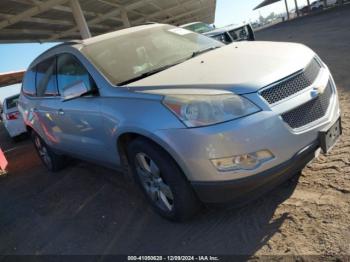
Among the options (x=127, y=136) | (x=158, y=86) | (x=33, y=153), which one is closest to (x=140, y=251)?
(x=127, y=136)

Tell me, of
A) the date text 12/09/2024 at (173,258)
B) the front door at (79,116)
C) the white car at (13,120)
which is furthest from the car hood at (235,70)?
the white car at (13,120)

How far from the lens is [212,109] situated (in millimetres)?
2943

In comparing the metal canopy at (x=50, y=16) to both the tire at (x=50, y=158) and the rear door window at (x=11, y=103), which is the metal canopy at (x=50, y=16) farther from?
the tire at (x=50, y=158)

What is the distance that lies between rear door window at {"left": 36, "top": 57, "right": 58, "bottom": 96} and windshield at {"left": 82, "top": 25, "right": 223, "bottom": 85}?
3.37 ft

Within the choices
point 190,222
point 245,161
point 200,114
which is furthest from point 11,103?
point 245,161

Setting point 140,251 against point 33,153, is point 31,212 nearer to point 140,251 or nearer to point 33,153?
point 140,251

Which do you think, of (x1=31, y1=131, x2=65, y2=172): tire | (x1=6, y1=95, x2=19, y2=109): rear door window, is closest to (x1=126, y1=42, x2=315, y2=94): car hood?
(x1=31, y1=131, x2=65, y2=172): tire

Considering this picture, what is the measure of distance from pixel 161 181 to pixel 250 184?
0.90 metres

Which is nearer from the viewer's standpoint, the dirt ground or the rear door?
the dirt ground

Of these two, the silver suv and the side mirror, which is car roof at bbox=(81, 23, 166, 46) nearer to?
the silver suv

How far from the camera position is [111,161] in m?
4.22

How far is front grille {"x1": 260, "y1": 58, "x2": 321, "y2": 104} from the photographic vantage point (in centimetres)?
297

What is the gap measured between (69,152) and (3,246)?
1.56 metres

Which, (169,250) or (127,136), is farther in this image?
(127,136)
